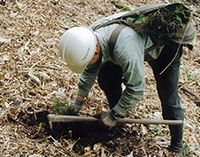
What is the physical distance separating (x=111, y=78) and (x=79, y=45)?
3.11 ft

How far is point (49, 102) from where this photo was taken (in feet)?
11.4

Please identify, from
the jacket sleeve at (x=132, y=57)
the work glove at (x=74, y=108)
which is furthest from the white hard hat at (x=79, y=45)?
the work glove at (x=74, y=108)

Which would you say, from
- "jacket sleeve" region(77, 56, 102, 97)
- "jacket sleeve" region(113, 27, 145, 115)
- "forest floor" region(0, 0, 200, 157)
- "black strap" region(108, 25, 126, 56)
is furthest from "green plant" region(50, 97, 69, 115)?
"black strap" region(108, 25, 126, 56)

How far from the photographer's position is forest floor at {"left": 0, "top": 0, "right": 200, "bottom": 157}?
10.2ft

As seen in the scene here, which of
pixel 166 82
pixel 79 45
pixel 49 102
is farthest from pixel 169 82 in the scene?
pixel 49 102

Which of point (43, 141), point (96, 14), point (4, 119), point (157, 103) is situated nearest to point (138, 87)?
point (43, 141)

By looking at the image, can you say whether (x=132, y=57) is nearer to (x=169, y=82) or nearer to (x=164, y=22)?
(x=164, y=22)

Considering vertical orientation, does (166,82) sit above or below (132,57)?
below

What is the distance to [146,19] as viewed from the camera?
2.58 meters

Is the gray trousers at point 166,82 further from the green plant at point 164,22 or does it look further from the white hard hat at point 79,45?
the white hard hat at point 79,45

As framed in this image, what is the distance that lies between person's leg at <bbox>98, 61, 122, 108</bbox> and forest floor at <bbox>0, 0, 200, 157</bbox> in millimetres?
523

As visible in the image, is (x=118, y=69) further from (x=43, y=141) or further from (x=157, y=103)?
(x=157, y=103)

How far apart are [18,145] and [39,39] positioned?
2.27 m

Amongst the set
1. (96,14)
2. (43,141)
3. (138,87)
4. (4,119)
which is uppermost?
(96,14)
